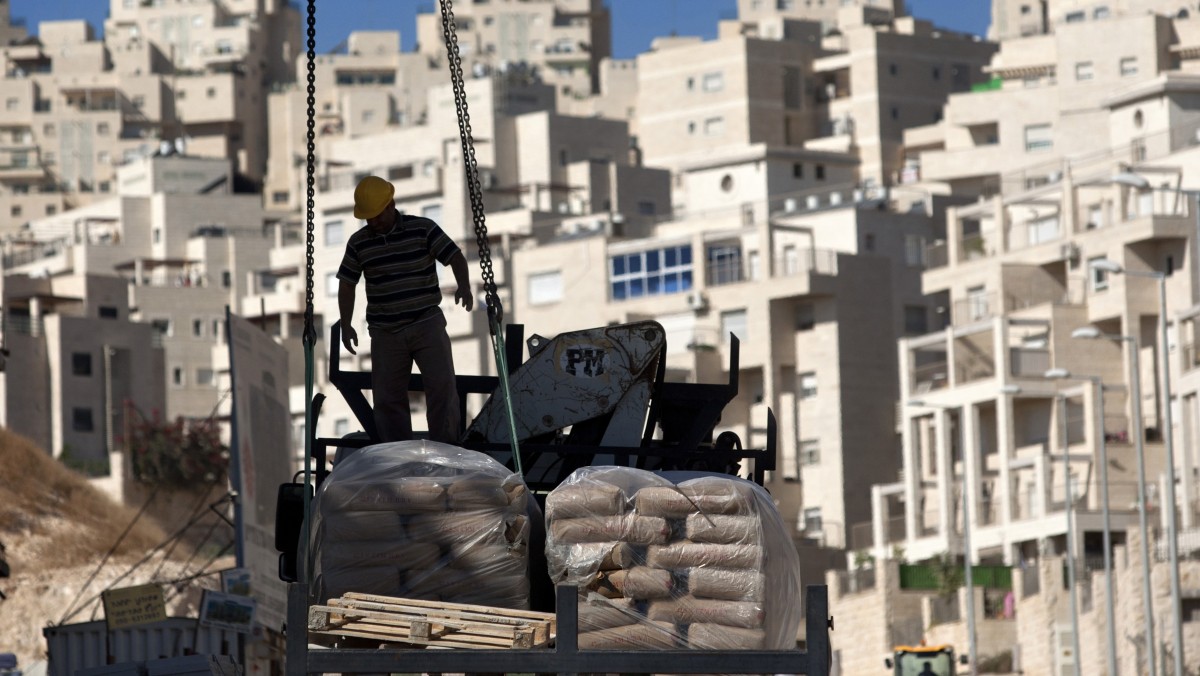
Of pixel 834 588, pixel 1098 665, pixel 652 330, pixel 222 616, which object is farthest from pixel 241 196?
pixel 652 330

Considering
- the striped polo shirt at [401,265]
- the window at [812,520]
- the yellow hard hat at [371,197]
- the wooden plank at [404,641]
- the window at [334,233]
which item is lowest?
the window at [812,520]

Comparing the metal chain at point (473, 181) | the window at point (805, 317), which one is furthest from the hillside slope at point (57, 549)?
Answer: the metal chain at point (473, 181)

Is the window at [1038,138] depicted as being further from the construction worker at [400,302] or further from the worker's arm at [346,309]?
the construction worker at [400,302]

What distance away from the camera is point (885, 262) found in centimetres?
7988

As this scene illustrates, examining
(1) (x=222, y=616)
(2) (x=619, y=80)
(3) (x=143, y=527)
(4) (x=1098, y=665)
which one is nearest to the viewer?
(1) (x=222, y=616)

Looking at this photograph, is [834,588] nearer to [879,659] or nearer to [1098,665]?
[879,659]

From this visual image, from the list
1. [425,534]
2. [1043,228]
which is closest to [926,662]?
[1043,228]

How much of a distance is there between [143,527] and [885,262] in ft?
77.2

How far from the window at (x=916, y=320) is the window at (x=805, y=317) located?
11.3 feet

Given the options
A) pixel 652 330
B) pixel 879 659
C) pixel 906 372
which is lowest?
pixel 879 659

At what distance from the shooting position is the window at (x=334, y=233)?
9594cm

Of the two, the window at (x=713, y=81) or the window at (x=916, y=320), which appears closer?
the window at (x=916, y=320)

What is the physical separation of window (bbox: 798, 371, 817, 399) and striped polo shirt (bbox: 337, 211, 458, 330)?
6378 cm

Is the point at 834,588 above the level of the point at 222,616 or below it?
below
